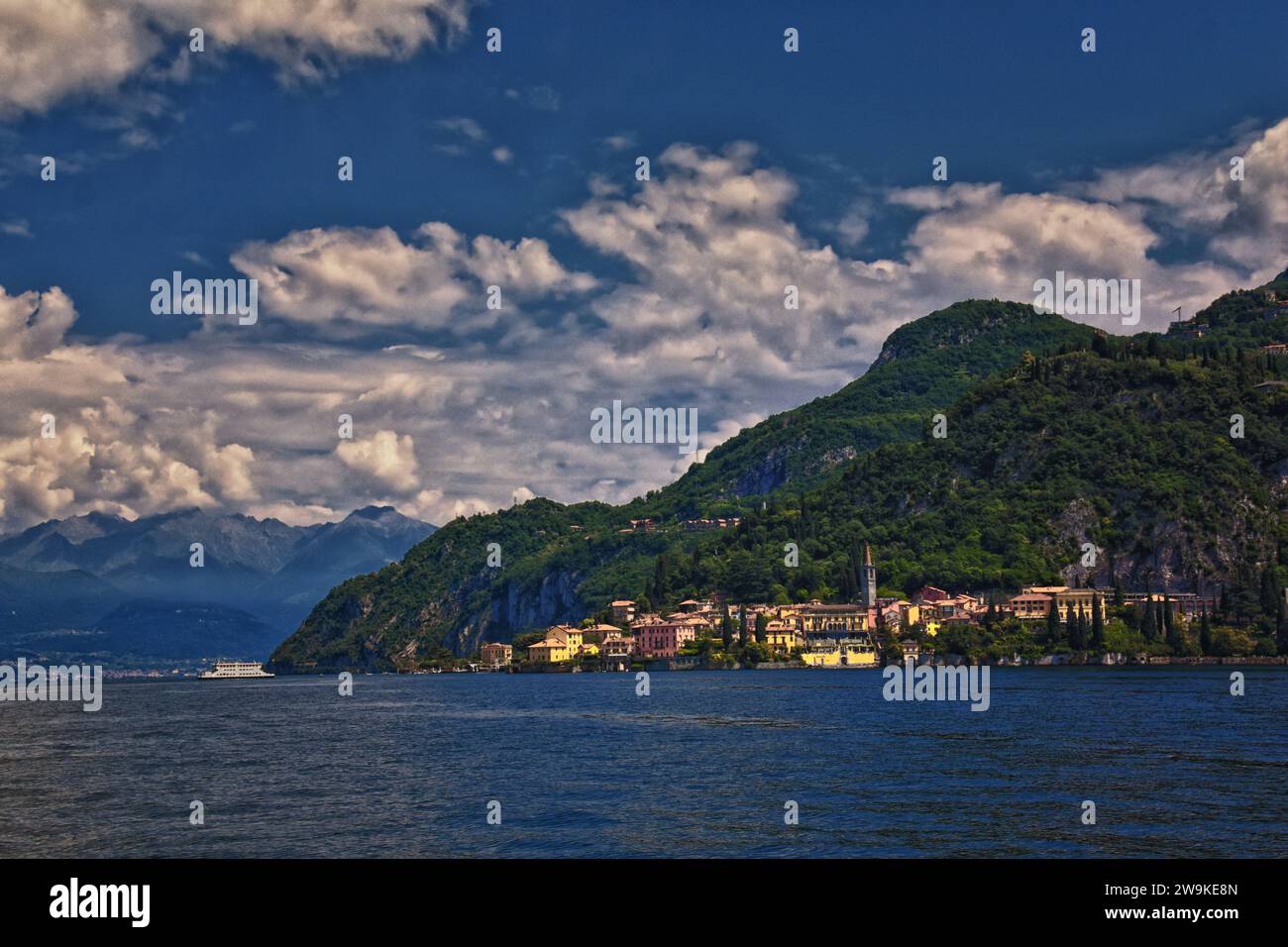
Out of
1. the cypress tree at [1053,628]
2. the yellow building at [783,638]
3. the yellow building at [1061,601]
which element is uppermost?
the yellow building at [1061,601]

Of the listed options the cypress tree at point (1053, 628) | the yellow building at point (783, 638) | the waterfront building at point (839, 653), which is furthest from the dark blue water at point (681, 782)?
the yellow building at point (783, 638)

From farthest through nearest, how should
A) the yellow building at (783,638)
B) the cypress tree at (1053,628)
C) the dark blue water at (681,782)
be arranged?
the yellow building at (783,638), the cypress tree at (1053,628), the dark blue water at (681,782)

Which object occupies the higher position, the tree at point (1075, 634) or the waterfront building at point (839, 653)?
the tree at point (1075, 634)

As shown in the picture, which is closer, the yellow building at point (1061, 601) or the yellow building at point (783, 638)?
the yellow building at point (1061, 601)

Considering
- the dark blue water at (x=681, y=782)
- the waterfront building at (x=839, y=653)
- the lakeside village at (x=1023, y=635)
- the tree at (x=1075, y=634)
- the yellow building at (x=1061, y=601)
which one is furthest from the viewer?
the waterfront building at (x=839, y=653)

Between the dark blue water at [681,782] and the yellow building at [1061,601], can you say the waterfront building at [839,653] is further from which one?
the dark blue water at [681,782]

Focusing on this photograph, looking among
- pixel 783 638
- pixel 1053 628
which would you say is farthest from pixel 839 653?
pixel 1053 628

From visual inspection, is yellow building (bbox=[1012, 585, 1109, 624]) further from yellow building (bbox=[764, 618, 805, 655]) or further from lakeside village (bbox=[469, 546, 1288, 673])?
yellow building (bbox=[764, 618, 805, 655])
